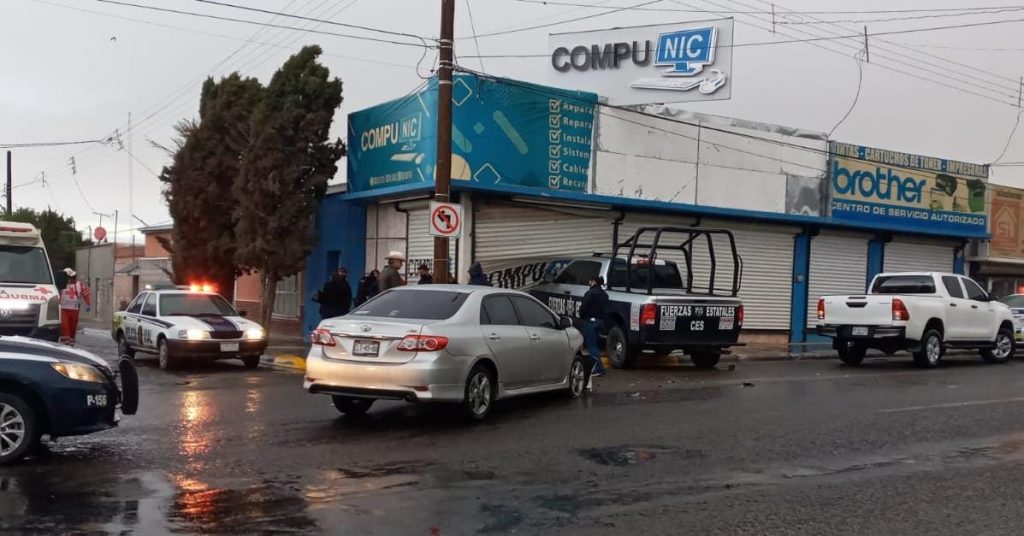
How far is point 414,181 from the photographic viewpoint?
774 inches

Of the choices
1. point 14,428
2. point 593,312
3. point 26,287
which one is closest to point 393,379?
point 14,428

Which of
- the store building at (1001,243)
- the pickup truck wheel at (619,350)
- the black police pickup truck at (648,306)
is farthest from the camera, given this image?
the store building at (1001,243)

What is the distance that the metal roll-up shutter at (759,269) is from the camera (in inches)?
947

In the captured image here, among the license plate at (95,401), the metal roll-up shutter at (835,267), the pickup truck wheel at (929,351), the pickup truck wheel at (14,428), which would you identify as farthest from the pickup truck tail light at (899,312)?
the pickup truck wheel at (14,428)

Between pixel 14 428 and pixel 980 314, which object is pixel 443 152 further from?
pixel 980 314

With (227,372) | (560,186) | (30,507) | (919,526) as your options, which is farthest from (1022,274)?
(30,507)

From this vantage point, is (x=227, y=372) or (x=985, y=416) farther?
(x=227, y=372)

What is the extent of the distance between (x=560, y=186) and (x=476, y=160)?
7.63 ft

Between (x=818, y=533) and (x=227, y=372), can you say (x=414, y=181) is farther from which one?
(x=818, y=533)

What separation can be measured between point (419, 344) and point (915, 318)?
12.3 metres

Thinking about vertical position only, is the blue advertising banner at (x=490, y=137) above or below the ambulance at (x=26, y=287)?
above

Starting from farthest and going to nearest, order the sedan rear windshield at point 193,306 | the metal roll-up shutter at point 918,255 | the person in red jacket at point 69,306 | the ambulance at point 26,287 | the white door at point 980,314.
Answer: the metal roll-up shutter at point 918,255 → the person in red jacket at point 69,306 → the white door at point 980,314 → the sedan rear windshield at point 193,306 → the ambulance at point 26,287

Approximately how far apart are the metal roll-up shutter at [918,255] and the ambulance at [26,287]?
23450 mm

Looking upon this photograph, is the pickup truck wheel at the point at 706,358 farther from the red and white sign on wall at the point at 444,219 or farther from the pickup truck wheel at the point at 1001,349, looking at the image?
the pickup truck wheel at the point at 1001,349
